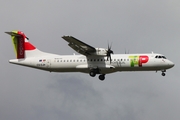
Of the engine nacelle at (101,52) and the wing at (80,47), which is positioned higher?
the wing at (80,47)

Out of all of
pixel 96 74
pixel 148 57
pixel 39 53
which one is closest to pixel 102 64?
pixel 96 74

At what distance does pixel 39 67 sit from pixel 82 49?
4.82 metres

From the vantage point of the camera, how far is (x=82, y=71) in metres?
38.6

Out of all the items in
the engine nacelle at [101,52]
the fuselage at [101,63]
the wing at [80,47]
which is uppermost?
the wing at [80,47]

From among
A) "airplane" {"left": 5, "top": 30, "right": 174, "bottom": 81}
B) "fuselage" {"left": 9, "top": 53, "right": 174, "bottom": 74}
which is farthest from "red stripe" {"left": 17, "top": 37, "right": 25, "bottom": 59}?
"fuselage" {"left": 9, "top": 53, "right": 174, "bottom": 74}

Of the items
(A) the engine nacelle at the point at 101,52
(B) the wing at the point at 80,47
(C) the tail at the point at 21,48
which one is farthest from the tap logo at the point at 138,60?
(C) the tail at the point at 21,48

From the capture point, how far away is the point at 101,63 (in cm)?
3778

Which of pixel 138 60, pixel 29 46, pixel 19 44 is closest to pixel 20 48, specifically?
pixel 19 44

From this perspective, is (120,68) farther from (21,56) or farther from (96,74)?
(21,56)

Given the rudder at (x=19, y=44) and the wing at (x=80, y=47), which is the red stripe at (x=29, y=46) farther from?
the wing at (x=80, y=47)

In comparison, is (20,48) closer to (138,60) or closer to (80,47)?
(80,47)

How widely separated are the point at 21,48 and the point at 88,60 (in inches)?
279

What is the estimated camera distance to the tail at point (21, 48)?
40.4 m

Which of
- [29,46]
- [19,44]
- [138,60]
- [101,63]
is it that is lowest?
[101,63]
